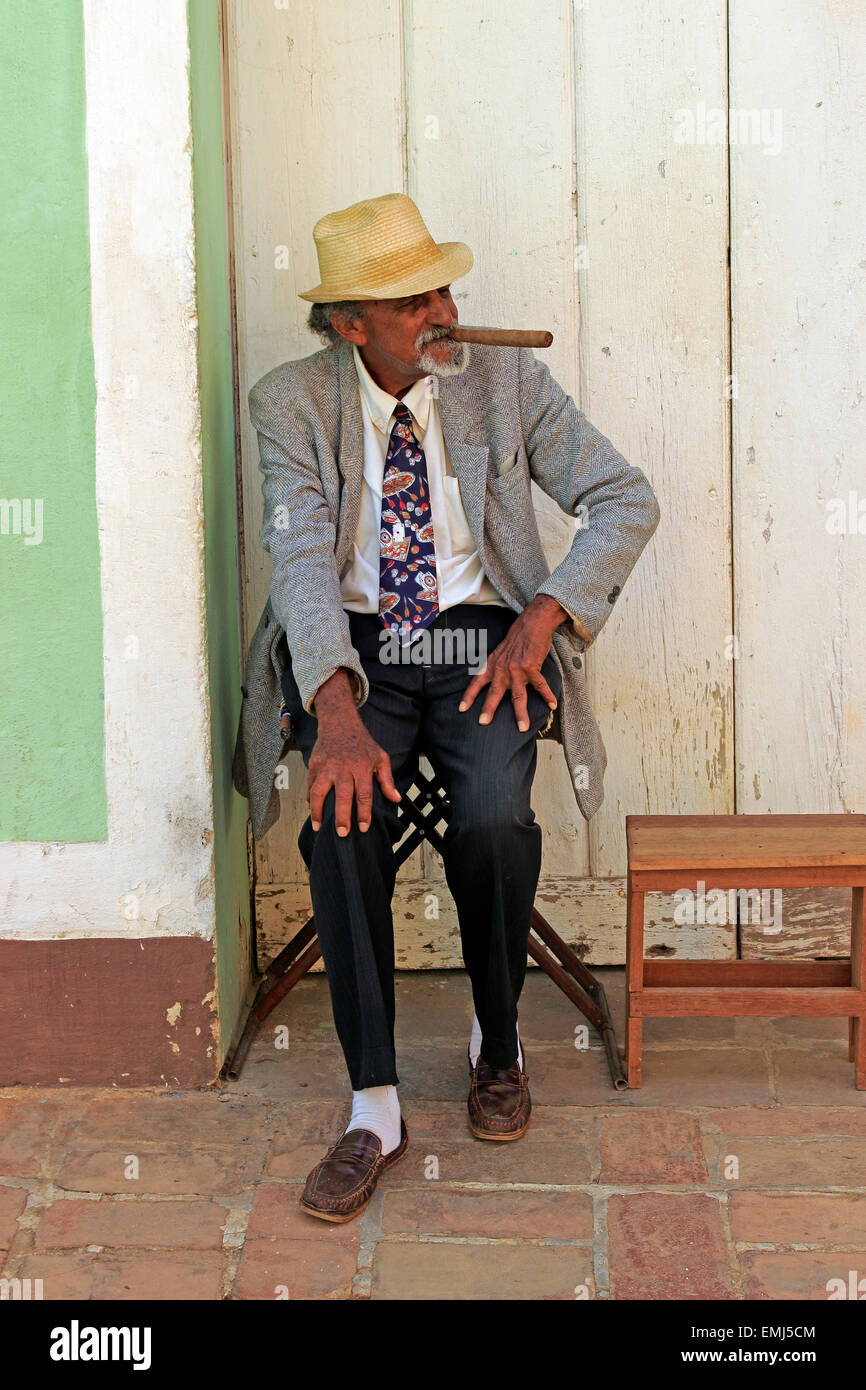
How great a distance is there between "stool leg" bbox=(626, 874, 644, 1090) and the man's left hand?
0.41 metres

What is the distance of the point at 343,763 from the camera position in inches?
91.3

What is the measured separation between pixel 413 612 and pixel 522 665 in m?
0.26

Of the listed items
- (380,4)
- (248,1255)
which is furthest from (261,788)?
(380,4)

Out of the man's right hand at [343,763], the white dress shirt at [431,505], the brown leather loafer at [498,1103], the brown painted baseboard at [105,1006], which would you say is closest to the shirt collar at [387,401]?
the white dress shirt at [431,505]

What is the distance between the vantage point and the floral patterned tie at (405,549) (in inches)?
104

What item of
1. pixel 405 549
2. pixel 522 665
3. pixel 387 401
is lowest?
pixel 522 665

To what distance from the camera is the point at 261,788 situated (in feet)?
8.63

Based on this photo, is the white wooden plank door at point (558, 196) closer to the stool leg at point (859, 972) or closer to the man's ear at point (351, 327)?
the man's ear at point (351, 327)

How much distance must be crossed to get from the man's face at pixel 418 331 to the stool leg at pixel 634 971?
1023 millimetres

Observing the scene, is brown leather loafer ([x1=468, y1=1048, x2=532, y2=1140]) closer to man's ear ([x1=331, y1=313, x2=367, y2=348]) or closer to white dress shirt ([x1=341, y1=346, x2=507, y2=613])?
white dress shirt ([x1=341, y1=346, x2=507, y2=613])

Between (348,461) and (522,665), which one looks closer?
(522,665)

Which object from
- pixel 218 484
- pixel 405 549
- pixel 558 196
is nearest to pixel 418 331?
pixel 405 549
